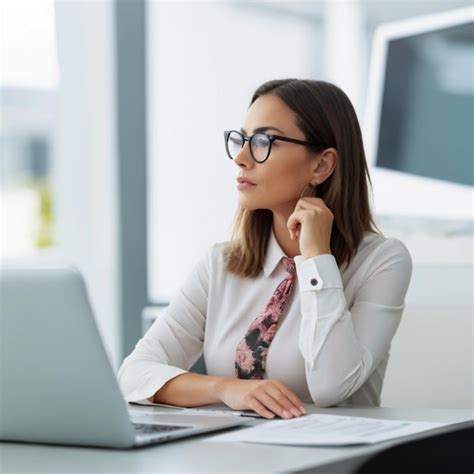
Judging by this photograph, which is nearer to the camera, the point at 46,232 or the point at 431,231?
the point at 431,231

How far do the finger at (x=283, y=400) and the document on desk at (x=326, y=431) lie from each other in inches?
1.6

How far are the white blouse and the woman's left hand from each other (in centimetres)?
4

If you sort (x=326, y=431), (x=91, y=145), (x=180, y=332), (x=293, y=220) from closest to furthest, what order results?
1. (x=326, y=431)
2. (x=293, y=220)
3. (x=180, y=332)
4. (x=91, y=145)

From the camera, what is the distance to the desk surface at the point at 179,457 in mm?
1292

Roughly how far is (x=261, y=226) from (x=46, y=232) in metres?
12.9

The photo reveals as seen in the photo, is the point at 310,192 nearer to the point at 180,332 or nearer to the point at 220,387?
the point at 180,332

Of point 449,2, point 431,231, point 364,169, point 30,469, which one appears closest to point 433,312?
point 364,169

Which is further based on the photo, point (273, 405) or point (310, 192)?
point (310, 192)

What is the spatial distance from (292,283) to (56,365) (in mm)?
958

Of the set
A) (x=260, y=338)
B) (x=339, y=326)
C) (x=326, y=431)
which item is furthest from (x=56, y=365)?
(x=260, y=338)

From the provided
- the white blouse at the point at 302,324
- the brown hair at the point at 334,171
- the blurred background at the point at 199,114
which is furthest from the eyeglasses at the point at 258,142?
the blurred background at the point at 199,114

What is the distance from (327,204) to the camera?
93.4 inches

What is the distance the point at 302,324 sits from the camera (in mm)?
2057

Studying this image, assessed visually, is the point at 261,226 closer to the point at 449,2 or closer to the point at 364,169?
the point at 364,169
